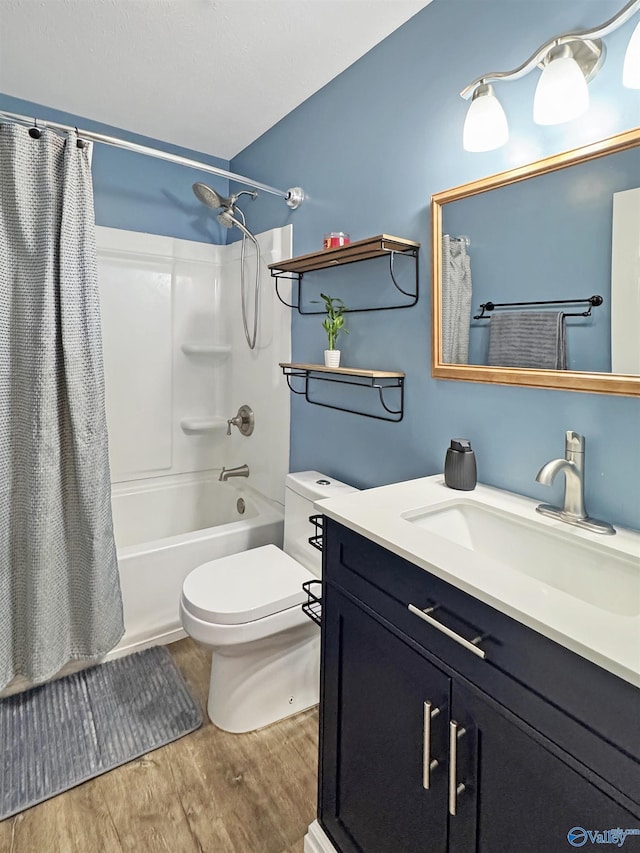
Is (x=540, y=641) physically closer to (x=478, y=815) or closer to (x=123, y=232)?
(x=478, y=815)

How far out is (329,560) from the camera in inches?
44.8

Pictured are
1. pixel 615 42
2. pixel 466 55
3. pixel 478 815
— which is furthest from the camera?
pixel 466 55

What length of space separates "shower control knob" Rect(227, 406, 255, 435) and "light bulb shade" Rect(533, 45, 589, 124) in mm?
1859

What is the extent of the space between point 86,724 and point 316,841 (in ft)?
3.00

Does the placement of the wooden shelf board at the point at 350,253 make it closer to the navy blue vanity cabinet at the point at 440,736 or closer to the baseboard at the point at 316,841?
the navy blue vanity cabinet at the point at 440,736

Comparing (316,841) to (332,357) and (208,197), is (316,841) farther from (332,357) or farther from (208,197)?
Result: (208,197)

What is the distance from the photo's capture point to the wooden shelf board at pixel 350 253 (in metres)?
1.47

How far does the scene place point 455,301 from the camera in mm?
1387

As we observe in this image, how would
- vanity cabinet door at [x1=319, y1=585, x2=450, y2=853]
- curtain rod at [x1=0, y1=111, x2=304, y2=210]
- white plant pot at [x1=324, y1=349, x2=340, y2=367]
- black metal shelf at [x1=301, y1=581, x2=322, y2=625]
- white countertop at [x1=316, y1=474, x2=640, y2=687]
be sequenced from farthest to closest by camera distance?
white plant pot at [x1=324, y1=349, x2=340, y2=367] → curtain rod at [x1=0, y1=111, x2=304, y2=210] → black metal shelf at [x1=301, y1=581, x2=322, y2=625] → vanity cabinet door at [x1=319, y1=585, x2=450, y2=853] → white countertop at [x1=316, y1=474, x2=640, y2=687]

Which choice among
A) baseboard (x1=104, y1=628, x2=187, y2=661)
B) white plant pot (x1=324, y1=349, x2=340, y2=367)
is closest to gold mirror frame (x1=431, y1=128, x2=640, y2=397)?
white plant pot (x1=324, y1=349, x2=340, y2=367)

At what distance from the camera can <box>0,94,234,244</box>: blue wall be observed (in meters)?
2.35

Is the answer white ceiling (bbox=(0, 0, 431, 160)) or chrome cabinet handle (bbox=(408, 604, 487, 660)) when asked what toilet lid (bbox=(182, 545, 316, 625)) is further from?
white ceiling (bbox=(0, 0, 431, 160))

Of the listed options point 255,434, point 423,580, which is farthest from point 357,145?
point 423,580

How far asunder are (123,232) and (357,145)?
1352 millimetres
